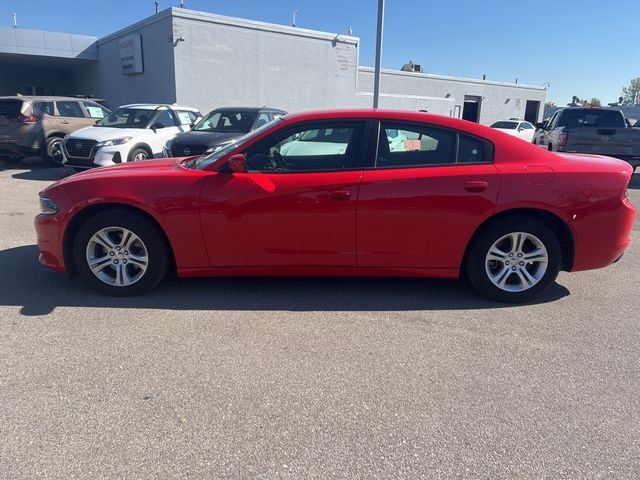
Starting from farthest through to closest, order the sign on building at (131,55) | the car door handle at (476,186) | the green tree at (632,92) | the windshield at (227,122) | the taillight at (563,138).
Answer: the green tree at (632,92), the sign on building at (131,55), the taillight at (563,138), the windshield at (227,122), the car door handle at (476,186)

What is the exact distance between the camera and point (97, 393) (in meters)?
2.79

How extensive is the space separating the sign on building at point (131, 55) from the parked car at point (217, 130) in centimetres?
1216

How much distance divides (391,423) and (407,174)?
210 cm

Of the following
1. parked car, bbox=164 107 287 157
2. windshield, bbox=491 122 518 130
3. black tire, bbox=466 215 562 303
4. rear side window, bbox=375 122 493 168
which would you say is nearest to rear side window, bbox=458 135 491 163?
rear side window, bbox=375 122 493 168

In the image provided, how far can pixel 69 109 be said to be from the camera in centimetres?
1314

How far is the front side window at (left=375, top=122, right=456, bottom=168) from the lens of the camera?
403cm

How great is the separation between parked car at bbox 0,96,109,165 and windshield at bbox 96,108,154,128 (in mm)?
1774

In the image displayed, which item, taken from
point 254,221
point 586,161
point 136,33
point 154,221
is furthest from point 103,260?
point 136,33

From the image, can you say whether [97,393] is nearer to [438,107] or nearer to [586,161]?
[586,161]

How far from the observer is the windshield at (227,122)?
35.0 ft

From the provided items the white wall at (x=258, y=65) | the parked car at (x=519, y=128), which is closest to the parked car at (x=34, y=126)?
the white wall at (x=258, y=65)

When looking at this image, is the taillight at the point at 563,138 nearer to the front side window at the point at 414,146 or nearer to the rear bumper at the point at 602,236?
the rear bumper at the point at 602,236

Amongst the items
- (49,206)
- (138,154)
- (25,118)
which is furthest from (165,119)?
(49,206)

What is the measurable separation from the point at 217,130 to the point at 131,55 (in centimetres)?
1382
